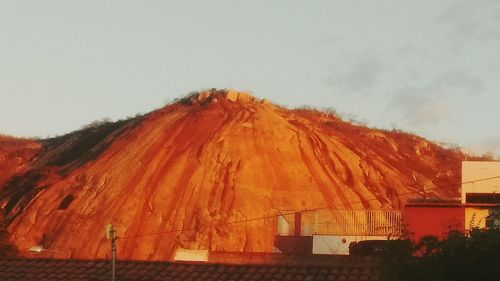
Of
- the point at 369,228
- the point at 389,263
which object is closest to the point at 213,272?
the point at 389,263

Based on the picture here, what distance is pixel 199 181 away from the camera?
6888cm

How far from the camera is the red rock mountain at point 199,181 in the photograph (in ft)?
212

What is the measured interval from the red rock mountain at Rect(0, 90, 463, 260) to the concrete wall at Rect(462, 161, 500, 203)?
689 inches

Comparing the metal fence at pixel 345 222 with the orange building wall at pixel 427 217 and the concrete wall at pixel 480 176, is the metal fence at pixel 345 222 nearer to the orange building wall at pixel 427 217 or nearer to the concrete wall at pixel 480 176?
the concrete wall at pixel 480 176

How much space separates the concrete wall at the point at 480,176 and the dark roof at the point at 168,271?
73.3 ft

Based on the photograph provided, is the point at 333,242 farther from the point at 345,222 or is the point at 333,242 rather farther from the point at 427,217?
the point at 427,217

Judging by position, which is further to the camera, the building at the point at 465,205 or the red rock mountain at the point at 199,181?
the red rock mountain at the point at 199,181

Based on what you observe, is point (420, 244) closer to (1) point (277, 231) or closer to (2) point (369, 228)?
(2) point (369, 228)

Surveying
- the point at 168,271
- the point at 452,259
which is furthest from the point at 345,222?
the point at 452,259

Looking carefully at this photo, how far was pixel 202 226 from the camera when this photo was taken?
64.1 meters

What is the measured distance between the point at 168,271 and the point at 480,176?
24.6 metres

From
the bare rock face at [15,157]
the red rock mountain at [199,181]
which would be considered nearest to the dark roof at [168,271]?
the red rock mountain at [199,181]

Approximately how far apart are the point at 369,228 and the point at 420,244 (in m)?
38.7

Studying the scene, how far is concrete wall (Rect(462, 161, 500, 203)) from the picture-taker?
47.0 metres
